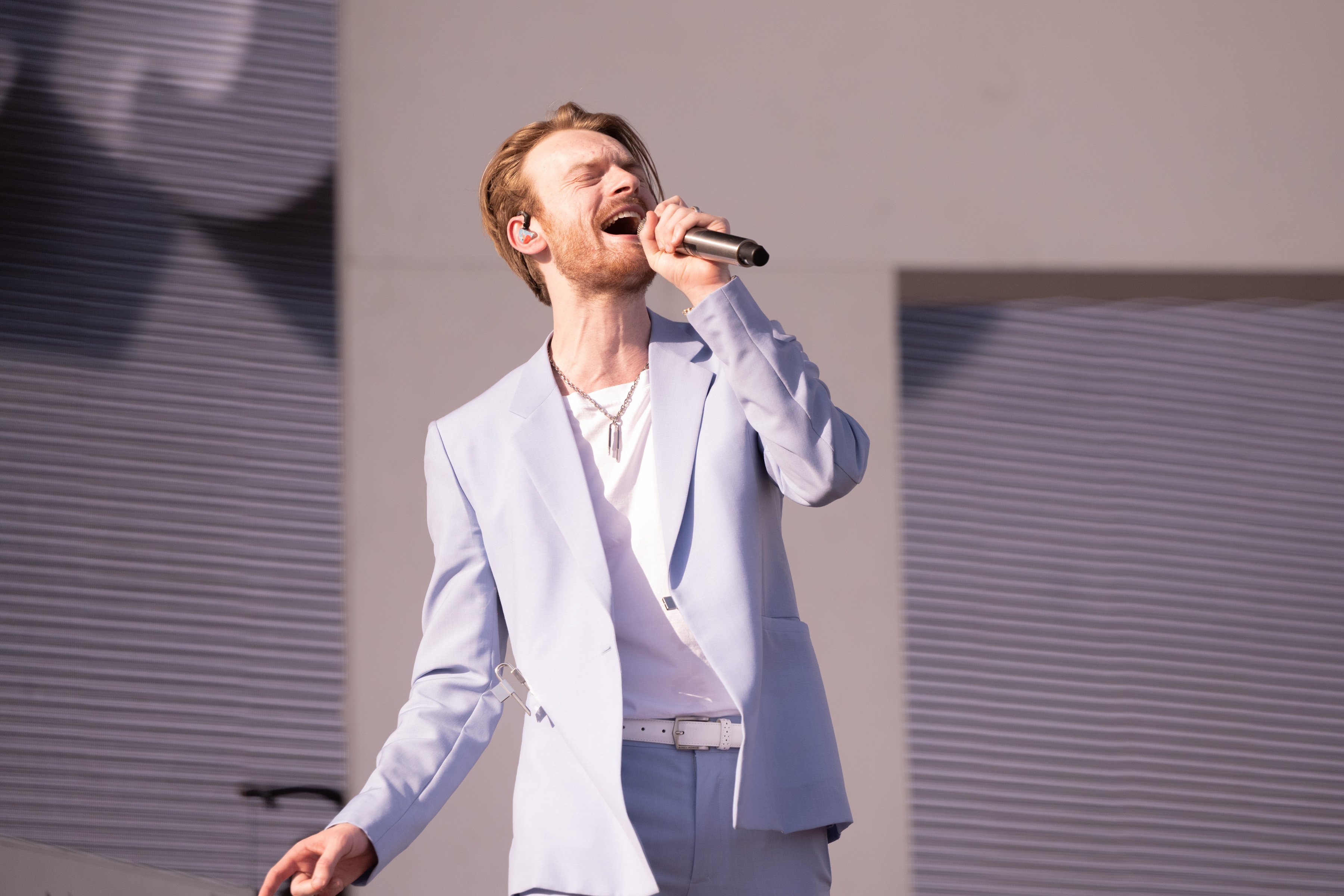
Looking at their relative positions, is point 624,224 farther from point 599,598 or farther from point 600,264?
point 599,598

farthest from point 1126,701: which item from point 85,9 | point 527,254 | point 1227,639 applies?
point 85,9

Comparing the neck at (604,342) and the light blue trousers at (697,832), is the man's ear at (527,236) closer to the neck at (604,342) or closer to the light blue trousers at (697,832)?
the neck at (604,342)

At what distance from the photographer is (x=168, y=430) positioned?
3.39m

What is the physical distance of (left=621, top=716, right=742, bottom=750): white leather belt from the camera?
1315 mm

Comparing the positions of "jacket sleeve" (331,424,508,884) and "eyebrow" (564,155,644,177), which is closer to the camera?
"jacket sleeve" (331,424,508,884)

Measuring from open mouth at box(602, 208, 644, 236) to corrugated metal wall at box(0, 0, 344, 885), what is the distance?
2.00 m

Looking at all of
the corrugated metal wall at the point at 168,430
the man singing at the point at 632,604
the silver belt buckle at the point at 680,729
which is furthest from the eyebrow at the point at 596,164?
the corrugated metal wall at the point at 168,430

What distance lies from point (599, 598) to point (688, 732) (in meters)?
0.19

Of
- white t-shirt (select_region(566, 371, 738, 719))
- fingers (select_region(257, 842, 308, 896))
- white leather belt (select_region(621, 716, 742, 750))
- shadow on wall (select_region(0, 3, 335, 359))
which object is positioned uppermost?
shadow on wall (select_region(0, 3, 335, 359))

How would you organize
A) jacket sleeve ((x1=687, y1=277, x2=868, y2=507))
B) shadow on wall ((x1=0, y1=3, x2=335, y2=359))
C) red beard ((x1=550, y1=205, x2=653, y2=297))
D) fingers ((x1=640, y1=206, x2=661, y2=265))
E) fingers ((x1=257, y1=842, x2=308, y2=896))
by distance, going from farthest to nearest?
shadow on wall ((x1=0, y1=3, x2=335, y2=359))
red beard ((x1=550, y1=205, x2=653, y2=297))
fingers ((x1=640, y1=206, x2=661, y2=265))
jacket sleeve ((x1=687, y1=277, x2=868, y2=507))
fingers ((x1=257, y1=842, x2=308, y2=896))

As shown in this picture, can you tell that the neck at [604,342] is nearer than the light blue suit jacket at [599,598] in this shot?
No

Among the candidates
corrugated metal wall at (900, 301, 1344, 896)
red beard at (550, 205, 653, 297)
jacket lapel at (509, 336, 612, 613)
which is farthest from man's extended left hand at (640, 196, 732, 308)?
corrugated metal wall at (900, 301, 1344, 896)

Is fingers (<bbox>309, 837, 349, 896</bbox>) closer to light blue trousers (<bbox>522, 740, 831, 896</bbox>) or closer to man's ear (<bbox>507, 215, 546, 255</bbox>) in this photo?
light blue trousers (<bbox>522, 740, 831, 896</bbox>)

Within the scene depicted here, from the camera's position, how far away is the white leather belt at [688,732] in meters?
1.32
